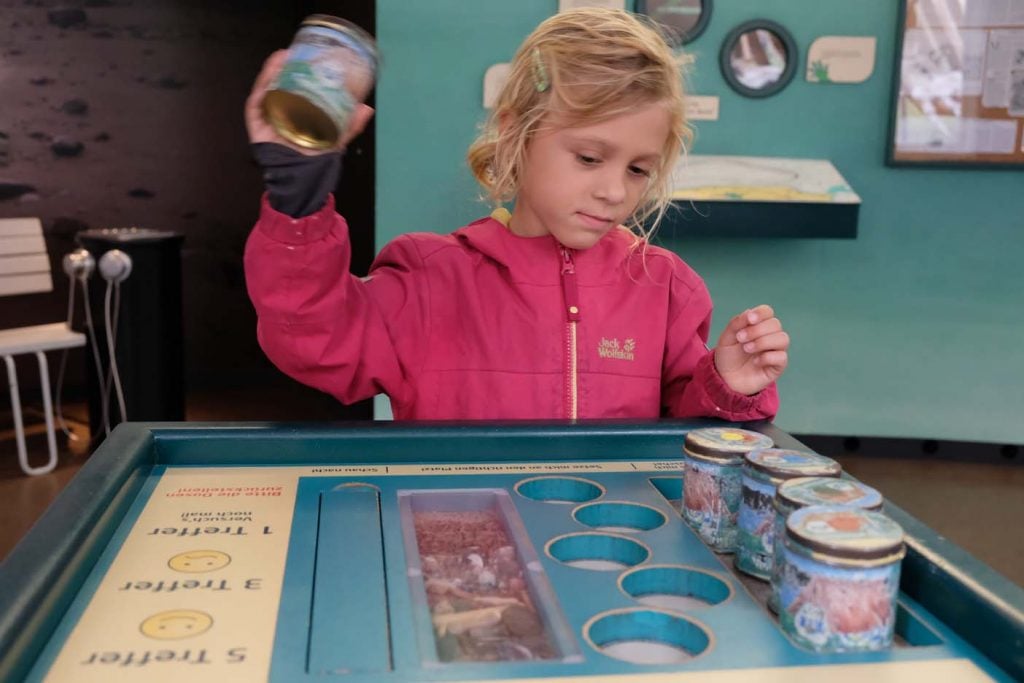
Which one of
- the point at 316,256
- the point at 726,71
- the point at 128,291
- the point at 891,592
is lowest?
the point at 128,291

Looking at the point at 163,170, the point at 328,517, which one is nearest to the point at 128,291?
the point at 163,170

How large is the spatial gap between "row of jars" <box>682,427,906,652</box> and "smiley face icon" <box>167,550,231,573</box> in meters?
0.45

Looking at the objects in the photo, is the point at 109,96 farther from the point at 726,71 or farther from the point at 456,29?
the point at 726,71

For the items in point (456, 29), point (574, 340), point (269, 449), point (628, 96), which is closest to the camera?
point (269, 449)

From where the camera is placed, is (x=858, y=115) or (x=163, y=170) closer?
(x=858, y=115)

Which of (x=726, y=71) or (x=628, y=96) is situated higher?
(x=726, y=71)

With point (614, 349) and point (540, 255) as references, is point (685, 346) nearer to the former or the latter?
point (614, 349)

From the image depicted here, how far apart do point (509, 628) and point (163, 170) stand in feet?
14.4

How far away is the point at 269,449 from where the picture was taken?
3.80 ft

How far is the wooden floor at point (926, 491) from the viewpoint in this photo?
9.69ft

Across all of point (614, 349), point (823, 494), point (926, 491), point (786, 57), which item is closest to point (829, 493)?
point (823, 494)

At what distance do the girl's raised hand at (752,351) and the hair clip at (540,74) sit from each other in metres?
0.42

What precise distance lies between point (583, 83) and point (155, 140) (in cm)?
383

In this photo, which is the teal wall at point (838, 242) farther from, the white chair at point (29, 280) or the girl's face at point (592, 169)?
the girl's face at point (592, 169)
